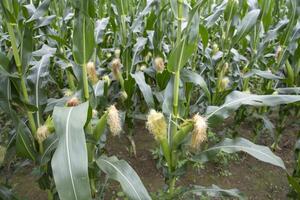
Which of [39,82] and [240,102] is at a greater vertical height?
[39,82]

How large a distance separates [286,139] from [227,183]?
3.91 feet

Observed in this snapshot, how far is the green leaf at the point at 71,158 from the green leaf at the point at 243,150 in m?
0.97

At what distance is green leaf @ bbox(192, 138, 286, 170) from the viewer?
1.76m

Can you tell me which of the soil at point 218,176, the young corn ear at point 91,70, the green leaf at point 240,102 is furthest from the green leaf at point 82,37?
the soil at point 218,176

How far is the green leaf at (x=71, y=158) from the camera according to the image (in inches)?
45.3

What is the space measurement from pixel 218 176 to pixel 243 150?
1.18m

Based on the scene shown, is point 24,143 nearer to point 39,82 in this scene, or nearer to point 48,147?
point 48,147

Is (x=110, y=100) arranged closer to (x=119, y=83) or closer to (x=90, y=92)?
(x=119, y=83)

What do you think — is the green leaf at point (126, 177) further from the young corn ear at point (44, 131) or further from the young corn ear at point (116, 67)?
the young corn ear at point (116, 67)

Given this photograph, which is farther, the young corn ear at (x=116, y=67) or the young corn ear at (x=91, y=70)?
the young corn ear at (x=116, y=67)

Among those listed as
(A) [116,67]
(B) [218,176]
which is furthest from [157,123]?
(B) [218,176]

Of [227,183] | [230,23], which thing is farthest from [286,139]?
[230,23]

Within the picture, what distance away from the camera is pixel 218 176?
9.57 feet

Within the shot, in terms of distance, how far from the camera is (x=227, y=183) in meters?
2.83
